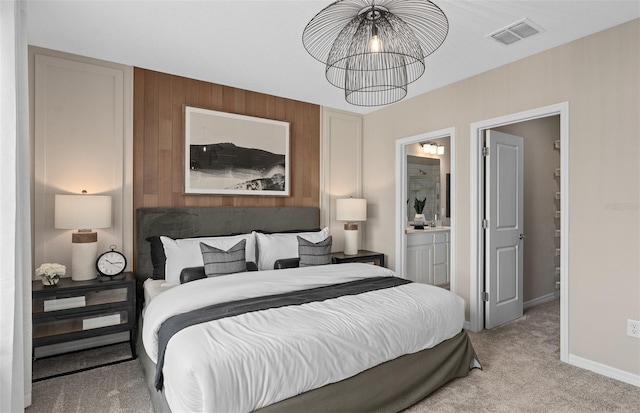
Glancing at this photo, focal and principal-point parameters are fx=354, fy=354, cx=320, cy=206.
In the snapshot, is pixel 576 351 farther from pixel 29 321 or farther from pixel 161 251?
pixel 29 321

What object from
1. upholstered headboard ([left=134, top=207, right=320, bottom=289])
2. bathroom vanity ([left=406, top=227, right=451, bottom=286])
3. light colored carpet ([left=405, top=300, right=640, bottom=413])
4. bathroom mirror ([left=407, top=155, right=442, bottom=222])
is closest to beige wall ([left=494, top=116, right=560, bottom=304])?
bathroom vanity ([left=406, top=227, right=451, bottom=286])

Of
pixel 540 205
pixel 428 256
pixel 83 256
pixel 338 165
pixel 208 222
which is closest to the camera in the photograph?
pixel 83 256

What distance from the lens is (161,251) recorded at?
3238 mm

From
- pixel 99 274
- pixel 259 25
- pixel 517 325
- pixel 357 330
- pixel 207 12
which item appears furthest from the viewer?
pixel 517 325

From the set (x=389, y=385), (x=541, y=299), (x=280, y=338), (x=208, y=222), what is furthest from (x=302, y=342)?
(x=541, y=299)

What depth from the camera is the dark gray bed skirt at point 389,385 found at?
1837 millimetres

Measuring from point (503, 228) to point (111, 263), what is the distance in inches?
153

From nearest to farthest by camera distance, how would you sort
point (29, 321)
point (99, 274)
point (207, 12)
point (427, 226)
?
point (29, 321) → point (207, 12) → point (99, 274) → point (427, 226)

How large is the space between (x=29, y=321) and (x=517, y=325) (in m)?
4.30

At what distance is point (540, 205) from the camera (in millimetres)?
4664

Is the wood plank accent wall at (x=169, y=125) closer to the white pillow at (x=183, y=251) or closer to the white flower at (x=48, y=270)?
the white pillow at (x=183, y=251)

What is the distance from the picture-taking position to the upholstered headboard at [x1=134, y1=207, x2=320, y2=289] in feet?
11.0

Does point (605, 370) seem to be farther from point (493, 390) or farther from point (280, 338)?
point (280, 338)

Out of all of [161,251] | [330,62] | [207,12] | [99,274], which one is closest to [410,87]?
[330,62]
